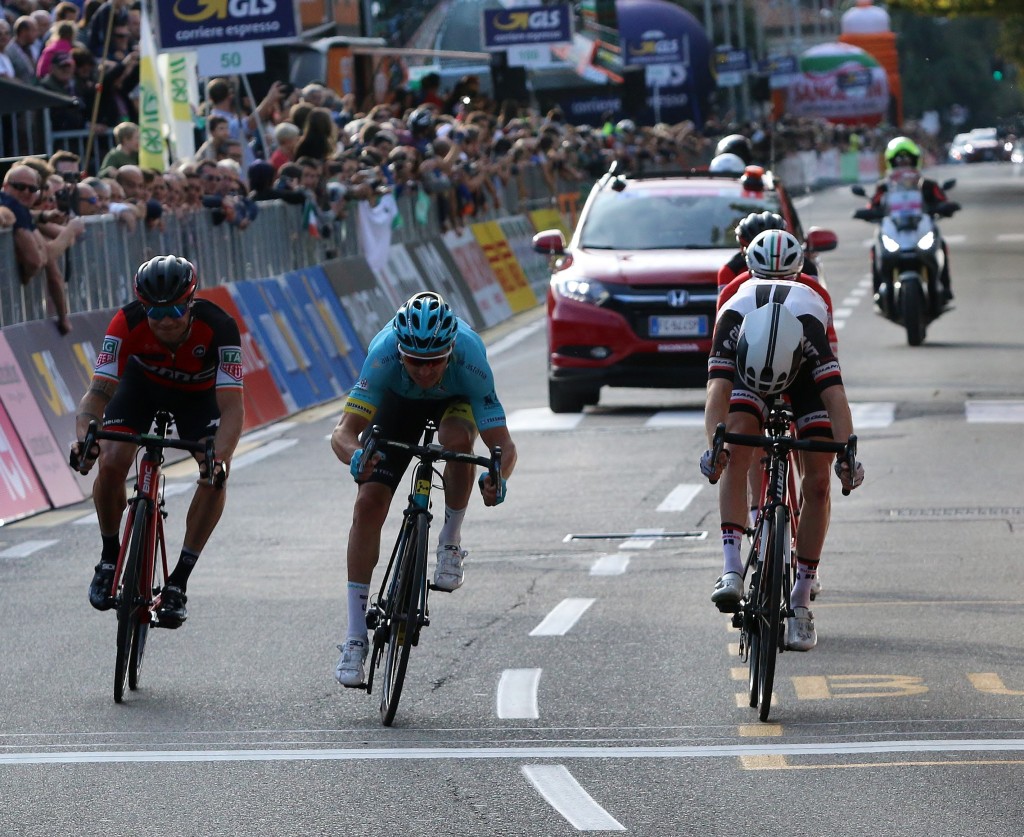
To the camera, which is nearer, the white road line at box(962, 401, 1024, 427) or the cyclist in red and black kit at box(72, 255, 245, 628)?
the cyclist in red and black kit at box(72, 255, 245, 628)

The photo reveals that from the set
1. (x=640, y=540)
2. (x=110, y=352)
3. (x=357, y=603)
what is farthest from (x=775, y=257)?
(x=640, y=540)

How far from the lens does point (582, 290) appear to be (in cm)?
1930

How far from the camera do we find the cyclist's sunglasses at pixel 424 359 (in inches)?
339

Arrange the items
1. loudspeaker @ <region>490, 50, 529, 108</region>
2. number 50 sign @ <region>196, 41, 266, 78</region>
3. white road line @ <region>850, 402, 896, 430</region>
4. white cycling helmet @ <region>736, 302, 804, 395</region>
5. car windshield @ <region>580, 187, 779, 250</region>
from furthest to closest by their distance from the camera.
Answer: loudspeaker @ <region>490, 50, 529, 108</region> → number 50 sign @ <region>196, 41, 266, 78</region> → car windshield @ <region>580, 187, 779, 250</region> → white road line @ <region>850, 402, 896, 430</region> → white cycling helmet @ <region>736, 302, 804, 395</region>

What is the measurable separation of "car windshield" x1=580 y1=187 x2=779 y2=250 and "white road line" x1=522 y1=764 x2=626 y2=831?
479 inches

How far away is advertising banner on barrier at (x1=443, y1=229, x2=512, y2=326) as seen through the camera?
2897 centimetres

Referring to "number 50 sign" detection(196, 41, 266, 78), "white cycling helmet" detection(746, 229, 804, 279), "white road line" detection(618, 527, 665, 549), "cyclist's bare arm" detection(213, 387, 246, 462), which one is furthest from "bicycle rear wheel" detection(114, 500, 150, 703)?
"number 50 sign" detection(196, 41, 266, 78)

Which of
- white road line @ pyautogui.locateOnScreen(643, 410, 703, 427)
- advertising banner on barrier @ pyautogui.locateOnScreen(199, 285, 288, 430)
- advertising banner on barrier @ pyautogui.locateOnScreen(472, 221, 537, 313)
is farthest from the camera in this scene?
advertising banner on barrier @ pyautogui.locateOnScreen(472, 221, 537, 313)

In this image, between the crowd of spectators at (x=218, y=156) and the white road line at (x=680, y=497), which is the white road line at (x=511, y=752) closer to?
the white road line at (x=680, y=497)

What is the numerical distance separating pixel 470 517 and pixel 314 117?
8.89 meters

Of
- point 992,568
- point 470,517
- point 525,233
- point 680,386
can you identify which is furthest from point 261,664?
point 525,233

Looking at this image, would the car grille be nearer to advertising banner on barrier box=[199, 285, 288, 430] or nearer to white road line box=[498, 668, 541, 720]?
advertising banner on barrier box=[199, 285, 288, 430]

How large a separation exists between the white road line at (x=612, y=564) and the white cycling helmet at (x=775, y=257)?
3.14 m

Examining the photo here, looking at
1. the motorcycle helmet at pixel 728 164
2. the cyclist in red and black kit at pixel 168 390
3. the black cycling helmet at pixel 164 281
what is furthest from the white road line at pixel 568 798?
the motorcycle helmet at pixel 728 164
